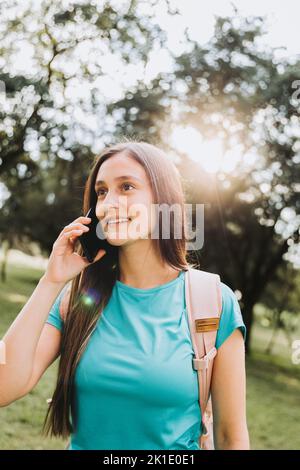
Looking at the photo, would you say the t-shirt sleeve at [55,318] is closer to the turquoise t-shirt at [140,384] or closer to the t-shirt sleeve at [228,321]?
the turquoise t-shirt at [140,384]

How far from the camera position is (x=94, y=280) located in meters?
2.40

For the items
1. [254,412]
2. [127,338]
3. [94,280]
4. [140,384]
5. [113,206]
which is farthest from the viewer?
[254,412]

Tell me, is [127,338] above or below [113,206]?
below

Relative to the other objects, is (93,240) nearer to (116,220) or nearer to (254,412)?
(116,220)

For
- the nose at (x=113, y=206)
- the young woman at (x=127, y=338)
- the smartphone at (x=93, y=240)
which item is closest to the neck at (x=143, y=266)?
the young woman at (x=127, y=338)

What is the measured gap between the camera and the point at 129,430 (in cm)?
196

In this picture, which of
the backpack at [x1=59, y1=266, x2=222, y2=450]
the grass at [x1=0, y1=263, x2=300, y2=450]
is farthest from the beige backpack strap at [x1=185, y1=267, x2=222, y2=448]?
the grass at [x1=0, y1=263, x2=300, y2=450]

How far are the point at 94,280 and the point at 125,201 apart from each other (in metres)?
0.43

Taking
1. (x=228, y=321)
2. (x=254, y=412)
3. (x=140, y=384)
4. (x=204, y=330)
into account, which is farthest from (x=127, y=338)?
(x=254, y=412)

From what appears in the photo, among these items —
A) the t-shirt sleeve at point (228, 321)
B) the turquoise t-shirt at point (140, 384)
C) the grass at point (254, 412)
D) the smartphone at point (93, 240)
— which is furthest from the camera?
the grass at point (254, 412)

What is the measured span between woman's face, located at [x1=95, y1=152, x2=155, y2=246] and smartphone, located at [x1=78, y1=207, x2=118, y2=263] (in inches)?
4.6

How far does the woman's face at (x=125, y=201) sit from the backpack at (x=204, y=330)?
14.3 inches

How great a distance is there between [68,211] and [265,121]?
38.0 feet

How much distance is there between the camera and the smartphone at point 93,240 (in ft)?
7.72
